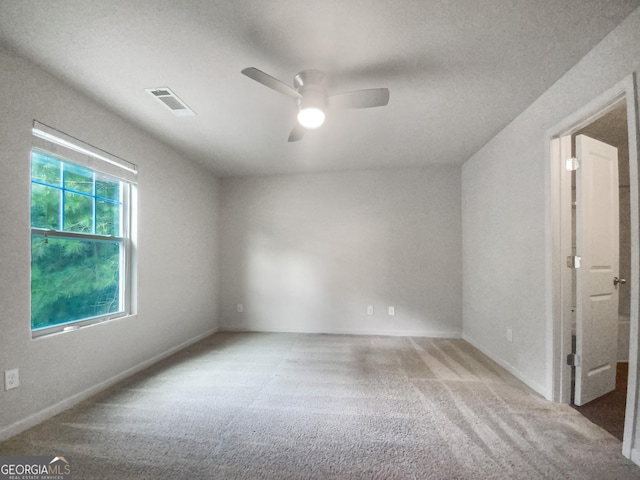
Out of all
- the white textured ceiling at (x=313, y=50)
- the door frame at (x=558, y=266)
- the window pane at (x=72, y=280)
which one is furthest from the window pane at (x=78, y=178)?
the door frame at (x=558, y=266)

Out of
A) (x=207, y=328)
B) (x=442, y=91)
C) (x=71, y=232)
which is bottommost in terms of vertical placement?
(x=207, y=328)

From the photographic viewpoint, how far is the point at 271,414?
1.93 m

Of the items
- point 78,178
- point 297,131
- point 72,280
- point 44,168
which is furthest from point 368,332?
point 44,168

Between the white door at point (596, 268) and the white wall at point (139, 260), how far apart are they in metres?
3.56

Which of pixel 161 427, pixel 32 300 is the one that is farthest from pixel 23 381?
pixel 161 427

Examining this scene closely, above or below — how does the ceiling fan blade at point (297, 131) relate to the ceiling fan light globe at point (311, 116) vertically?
above

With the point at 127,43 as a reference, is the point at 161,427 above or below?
below

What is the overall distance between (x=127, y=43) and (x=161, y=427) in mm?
2438

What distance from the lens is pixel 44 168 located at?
1.97 m

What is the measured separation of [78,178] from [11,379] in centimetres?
148

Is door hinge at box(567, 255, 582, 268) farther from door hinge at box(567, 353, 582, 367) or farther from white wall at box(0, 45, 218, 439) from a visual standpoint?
white wall at box(0, 45, 218, 439)

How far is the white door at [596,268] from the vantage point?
78.9 inches

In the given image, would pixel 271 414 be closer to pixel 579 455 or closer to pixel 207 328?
pixel 579 455

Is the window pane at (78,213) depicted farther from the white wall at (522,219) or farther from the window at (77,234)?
the white wall at (522,219)
